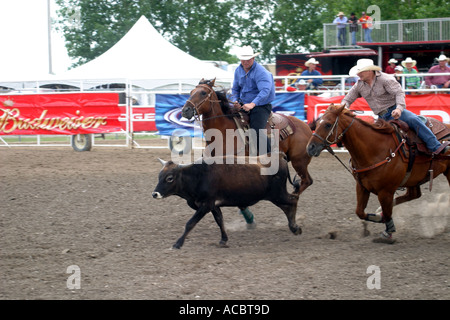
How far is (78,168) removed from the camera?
482 inches

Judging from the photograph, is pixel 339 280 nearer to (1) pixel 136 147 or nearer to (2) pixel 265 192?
(2) pixel 265 192

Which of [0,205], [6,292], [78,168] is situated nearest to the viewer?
[6,292]

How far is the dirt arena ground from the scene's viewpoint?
4.59m

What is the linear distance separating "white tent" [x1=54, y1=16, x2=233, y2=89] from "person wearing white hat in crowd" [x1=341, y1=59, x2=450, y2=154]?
17.1 m

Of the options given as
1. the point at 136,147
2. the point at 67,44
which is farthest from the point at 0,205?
the point at 67,44

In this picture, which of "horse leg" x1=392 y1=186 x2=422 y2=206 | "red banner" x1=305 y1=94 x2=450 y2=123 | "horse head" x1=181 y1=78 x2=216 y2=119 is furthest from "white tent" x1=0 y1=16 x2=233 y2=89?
"horse leg" x1=392 y1=186 x2=422 y2=206

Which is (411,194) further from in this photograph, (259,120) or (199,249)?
(199,249)

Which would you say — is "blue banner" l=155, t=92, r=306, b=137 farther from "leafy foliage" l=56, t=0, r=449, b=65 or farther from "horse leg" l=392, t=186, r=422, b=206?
"leafy foliage" l=56, t=0, r=449, b=65

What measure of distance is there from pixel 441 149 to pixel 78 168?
785 centimetres

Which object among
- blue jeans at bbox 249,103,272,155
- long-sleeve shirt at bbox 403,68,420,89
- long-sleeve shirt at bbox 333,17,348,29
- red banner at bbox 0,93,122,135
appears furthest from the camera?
long-sleeve shirt at bbox 333,17,348,29

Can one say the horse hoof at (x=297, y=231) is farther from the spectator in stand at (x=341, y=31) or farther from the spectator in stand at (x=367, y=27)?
the spectator in stand at (x=341, y=31)

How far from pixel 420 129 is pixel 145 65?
1907 cm

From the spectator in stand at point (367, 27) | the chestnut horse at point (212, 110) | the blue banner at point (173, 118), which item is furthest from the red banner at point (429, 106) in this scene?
the spectator in stand at point (367, 27)

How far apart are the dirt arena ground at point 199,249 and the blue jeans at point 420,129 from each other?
1.01 m
